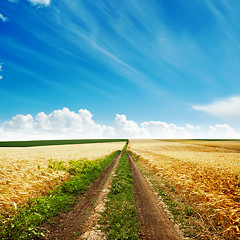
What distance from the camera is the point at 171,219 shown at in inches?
229

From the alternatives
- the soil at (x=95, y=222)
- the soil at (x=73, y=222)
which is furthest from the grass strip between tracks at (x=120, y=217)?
the soil at (x=73, y=222)

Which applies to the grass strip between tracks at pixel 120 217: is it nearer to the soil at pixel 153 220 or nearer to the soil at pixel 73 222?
the soil at pixel 153 220

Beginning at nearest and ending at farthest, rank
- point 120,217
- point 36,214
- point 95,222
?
1. point 95,222
2. point 36,214
3. point 120,217

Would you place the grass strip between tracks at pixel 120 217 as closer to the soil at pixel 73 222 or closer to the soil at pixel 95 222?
the soil at pixel 95 222

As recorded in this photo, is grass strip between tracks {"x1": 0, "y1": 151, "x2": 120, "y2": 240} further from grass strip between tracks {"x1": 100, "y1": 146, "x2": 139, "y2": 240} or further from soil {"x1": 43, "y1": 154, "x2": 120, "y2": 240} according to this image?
grass strip between tracks {"x1": 100, "y1": 146, "x2": 139, "y2": 240}

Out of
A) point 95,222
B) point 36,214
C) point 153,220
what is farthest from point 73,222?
point 153,220

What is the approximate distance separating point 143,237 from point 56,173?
7.76 metres

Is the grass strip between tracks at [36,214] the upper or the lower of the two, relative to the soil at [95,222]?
upper

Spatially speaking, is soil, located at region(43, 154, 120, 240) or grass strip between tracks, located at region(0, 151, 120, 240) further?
soil, located at region(43, 154, 120, 240)

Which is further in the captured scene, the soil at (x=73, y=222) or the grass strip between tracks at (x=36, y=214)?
the soil at (x=73, y=222)

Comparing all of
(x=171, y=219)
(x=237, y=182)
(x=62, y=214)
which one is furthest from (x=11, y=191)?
(x=237, y=182)

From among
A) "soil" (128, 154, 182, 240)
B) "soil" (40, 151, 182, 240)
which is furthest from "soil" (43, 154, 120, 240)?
"soil" (128, 154, 182, 240)

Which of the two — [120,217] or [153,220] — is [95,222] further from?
[153,220]

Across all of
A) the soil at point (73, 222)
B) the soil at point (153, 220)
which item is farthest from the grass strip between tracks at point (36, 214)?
the soil at point (153, 220)
